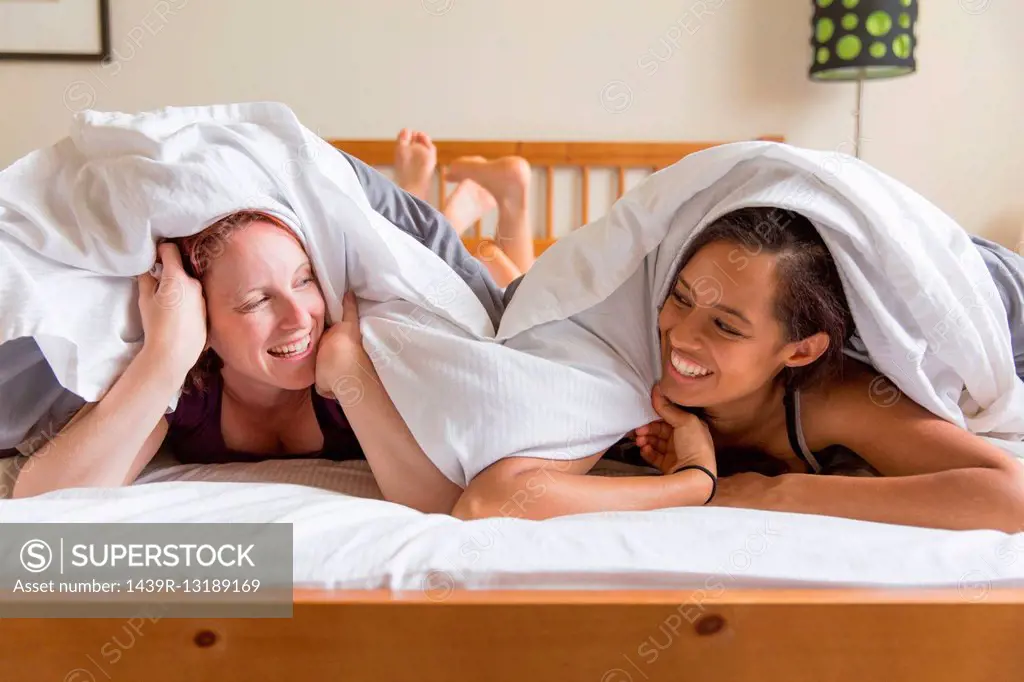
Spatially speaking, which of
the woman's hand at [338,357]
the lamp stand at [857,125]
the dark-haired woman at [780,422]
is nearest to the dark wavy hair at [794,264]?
the dark-haired woman at [780,422]

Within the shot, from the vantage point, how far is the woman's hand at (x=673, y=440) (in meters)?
0.93

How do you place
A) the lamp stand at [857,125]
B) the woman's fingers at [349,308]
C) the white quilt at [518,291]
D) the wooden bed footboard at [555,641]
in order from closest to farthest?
the wooden bed footboard at [555,641], the white quilt at [518,291], the woman's fingers at [349,308], the lamp stand at [857,125]

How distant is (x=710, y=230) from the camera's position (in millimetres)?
908

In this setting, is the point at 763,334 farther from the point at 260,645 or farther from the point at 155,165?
the point at 155,165

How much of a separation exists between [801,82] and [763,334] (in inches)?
71.2

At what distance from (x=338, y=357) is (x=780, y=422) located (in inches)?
22.0

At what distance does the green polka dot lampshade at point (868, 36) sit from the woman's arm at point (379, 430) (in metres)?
1.75

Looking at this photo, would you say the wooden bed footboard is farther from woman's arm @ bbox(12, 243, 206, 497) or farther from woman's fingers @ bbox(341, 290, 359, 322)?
woman's fingers @ bbox(341, 290, 359, 322)

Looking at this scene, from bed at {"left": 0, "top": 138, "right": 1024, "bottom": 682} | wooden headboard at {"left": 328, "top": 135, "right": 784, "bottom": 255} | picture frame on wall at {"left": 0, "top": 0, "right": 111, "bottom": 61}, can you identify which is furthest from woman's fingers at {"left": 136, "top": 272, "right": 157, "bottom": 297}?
picture frame on wall at {"left": 0, "top": 0, "right": 111, "bottom": 61}

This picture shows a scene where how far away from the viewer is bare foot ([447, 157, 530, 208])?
1.62 m

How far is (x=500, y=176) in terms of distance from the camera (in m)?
1.62

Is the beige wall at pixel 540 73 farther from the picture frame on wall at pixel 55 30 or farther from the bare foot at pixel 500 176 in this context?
the bare foot at pixel 500 176

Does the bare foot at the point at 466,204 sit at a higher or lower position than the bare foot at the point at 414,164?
lower

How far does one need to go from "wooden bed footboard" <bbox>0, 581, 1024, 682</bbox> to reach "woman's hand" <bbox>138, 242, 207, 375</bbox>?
397mm
